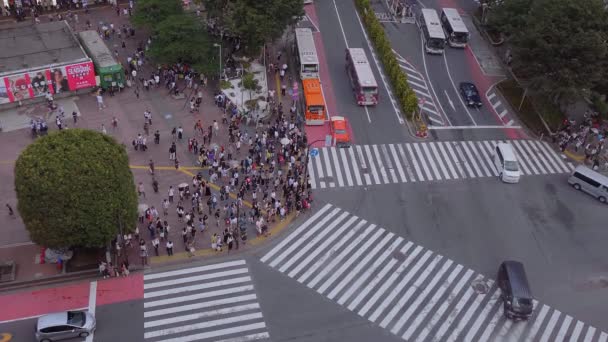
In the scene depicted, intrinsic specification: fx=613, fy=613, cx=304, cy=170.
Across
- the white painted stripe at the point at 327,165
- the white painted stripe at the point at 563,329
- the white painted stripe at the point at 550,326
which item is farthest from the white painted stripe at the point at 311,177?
the white painted stripe at the point at 563,329

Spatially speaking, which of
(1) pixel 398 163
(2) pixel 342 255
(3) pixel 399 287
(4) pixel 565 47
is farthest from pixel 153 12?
(4) pixel 565 47

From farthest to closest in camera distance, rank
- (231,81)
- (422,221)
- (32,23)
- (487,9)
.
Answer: (487,9) → (32,23) → (231,81) → (422,221)

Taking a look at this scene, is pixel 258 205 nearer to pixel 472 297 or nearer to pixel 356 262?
pixel 356 262

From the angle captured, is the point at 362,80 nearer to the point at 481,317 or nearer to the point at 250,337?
the point at 481,317

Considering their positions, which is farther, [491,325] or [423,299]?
[423,299]

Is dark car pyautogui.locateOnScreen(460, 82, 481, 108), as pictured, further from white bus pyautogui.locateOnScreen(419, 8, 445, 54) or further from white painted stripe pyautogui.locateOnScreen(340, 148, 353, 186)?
white painted stripe pyautogui.locateOnScreen(340, 148, 353, 186)

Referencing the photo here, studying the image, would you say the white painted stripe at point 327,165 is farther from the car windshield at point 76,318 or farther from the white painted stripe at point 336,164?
the car windshield at point 76,318

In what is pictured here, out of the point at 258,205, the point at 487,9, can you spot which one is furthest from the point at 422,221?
the point at 487,9
